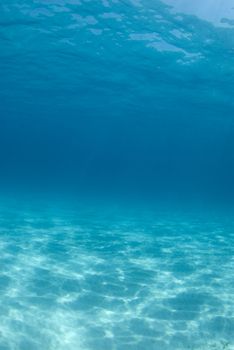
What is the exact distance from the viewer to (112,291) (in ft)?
32.4

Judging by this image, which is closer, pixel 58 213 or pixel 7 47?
pixel 7 47

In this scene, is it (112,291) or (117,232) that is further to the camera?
(117,232)

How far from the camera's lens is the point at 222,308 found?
9.17m

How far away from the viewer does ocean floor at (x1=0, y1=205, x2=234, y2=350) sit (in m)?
7.45

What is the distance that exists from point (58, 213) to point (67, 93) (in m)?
16.8

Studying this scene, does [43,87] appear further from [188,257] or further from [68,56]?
[188,257]

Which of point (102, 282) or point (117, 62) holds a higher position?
point (117, 62)

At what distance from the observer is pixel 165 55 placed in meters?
23.5

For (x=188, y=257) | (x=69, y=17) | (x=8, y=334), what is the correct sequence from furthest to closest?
1. (x=69, y=17)
2. (x=188, y=257)
3. (x=8, y=334)

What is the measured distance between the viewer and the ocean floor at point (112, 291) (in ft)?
24.4

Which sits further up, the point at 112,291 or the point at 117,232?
the point at 117,232

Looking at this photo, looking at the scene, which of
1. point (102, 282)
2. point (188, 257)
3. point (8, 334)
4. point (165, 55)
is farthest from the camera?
point (165, 55)

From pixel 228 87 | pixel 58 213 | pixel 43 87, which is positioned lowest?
pixel 58 213

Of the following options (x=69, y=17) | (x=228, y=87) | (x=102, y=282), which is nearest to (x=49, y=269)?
(x=102, y=282)
